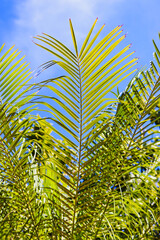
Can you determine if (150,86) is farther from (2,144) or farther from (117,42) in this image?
(2,144)

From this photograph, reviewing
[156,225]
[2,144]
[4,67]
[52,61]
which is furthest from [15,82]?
[156,225]

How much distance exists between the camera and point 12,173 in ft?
3.81

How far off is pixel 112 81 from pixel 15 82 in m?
0.51

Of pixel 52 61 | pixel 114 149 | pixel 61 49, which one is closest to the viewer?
pixel 52 61

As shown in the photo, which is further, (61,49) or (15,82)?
(15,82)

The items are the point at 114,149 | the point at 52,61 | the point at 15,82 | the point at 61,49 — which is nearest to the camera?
the point at 52,61

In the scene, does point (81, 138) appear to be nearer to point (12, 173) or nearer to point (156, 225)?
point (12, 173)

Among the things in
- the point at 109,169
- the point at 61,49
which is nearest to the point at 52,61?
the point at 61,49

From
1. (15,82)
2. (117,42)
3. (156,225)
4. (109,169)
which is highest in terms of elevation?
(15,82)

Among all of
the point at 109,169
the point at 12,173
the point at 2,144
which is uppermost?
the point at 2,144

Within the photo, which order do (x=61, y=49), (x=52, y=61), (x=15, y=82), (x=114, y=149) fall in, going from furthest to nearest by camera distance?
(x=15, y=82)
(x=114, y=149)
(x=61, y=49)
(x=52, y=61)

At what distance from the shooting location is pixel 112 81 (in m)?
1.07

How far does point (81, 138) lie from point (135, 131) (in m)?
0.26

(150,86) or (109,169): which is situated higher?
(150,86)
